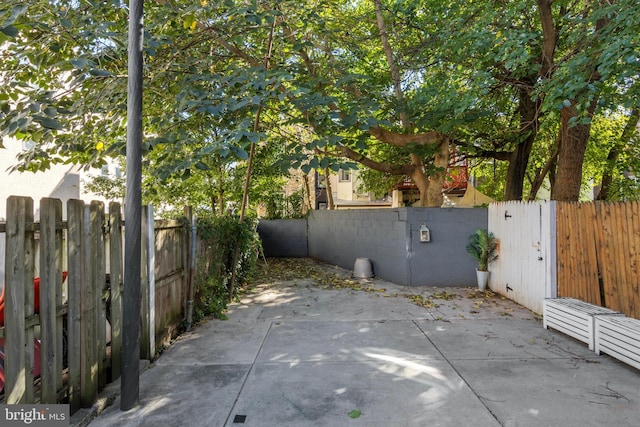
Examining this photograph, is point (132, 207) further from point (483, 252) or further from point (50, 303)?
point (483, 252)

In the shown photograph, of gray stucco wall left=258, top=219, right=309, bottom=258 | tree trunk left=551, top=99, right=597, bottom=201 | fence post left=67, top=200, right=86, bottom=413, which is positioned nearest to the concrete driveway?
fence post left=67, top=200, right=86, bottom=413

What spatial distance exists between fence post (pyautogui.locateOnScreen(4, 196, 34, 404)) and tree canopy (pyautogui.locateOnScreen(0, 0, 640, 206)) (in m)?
0.97

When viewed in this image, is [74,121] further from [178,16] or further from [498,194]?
[498,194]

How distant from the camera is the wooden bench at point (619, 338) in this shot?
12.8ft

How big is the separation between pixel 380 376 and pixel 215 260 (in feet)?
11.9

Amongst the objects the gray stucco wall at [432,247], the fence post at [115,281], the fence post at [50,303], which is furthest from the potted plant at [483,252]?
the fence post at [50,303]

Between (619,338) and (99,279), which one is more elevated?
(99,279)

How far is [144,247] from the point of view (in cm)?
423

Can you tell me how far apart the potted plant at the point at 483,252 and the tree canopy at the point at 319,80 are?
1.50 meters

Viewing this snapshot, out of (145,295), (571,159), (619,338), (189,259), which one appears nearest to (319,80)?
(189,259)

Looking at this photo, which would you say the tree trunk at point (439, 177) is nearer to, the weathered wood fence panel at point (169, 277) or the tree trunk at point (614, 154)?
the tree trunk at point (614, 154)

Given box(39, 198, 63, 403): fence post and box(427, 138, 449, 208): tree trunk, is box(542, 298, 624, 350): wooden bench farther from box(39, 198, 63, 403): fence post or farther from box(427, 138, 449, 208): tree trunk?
box(39, 198, 63, 403): fence post

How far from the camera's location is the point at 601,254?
5074 millimetres

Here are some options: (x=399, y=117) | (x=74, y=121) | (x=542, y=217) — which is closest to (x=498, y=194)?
(x=399, y=117)
